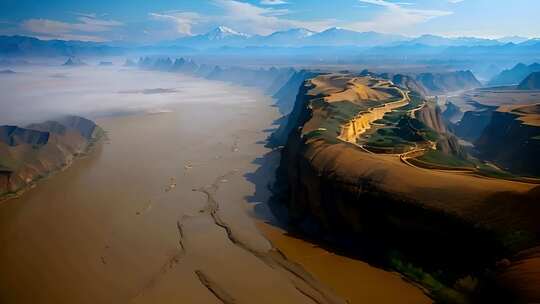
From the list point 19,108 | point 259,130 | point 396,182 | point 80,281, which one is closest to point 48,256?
point 80,281

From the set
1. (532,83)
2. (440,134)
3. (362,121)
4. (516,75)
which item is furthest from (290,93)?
(516,75)

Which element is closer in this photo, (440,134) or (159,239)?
(159,239)

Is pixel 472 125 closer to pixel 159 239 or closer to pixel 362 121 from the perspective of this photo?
pixel 362 121

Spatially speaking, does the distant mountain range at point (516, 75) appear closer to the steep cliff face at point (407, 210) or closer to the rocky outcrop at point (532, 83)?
the rocky outcrop at point (532, 83)

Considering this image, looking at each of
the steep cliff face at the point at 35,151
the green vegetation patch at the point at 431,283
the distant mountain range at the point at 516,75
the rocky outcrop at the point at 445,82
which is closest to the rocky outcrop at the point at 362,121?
the green vegetation patch at the point at 431,283

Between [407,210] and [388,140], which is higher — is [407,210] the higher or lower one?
the lower one

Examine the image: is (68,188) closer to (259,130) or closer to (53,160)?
(53,160)

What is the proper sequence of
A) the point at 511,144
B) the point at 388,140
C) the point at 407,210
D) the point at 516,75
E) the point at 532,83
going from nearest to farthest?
the point at 407,210
the point at 388,140
the point at 511,144
the point at 532,83
the point at 516,75
